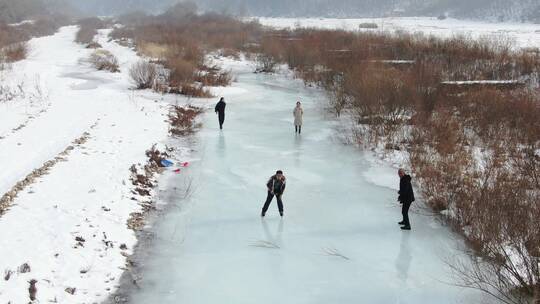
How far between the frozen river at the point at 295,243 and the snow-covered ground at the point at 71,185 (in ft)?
2.98

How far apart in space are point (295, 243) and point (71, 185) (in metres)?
5.80

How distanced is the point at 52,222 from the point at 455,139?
12.5 meters

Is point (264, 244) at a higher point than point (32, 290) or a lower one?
lower

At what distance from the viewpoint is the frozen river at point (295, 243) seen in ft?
27.1

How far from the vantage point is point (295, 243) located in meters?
9.95

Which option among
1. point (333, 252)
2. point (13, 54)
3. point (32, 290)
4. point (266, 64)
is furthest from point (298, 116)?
point (13, 54)

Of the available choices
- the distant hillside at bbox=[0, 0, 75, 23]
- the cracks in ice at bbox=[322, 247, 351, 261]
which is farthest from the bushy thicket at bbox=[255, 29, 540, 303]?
the distant hillside at bbox=[0, 0, 75, 23]

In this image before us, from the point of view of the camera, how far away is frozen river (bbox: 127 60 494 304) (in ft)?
27.1

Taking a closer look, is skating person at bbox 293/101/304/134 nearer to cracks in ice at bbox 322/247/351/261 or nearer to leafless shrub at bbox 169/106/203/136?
leafless shrub at bbox 169/106/203/136

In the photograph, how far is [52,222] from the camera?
9766mm

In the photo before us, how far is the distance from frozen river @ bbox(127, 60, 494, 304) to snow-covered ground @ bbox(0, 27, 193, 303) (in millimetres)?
907

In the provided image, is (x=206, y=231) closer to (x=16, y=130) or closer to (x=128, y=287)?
(x=128, y=287)

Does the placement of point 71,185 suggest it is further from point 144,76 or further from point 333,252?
point 144,76

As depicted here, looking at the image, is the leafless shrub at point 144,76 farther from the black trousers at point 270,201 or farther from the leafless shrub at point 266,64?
the black trousers at point 270,201
